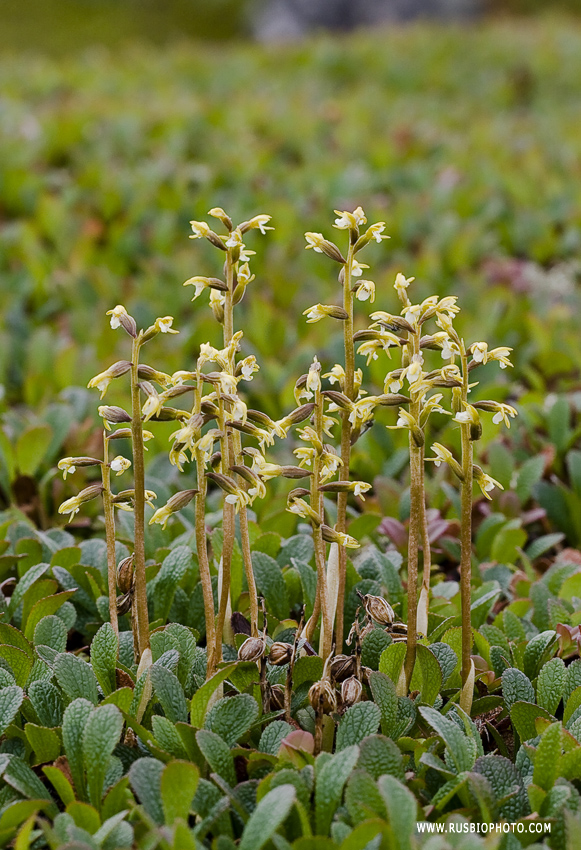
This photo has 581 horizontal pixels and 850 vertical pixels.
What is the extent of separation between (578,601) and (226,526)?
38.3 inches

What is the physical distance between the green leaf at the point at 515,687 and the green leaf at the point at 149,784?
2.32ft

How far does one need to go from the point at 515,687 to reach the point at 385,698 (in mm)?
294

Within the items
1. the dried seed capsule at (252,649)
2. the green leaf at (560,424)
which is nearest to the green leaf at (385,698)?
the dried seed capsule at (252,649)

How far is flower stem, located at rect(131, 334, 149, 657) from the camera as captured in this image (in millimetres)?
1483

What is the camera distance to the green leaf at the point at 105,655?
5.52 ft

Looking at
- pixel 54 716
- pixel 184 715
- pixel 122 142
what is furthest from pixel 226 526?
pixel 122 142

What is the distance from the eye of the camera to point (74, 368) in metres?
3.22

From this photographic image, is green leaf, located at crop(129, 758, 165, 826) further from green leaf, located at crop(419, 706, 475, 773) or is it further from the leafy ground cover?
green leaf, located at crop(419, 706, 475, 773)

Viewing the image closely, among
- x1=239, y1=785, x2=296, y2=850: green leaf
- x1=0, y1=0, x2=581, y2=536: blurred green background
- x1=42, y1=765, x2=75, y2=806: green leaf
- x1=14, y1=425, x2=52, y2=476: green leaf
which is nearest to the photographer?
x1=239, y1=785, x2=296, y2=850: green leaf

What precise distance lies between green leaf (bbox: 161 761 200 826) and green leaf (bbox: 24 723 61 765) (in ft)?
0.87

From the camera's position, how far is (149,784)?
1426mm

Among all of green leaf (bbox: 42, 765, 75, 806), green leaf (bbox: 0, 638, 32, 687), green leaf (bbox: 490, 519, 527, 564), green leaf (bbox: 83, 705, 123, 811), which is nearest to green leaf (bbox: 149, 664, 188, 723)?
green leaf (bbox: 83, 705, 123, 811)

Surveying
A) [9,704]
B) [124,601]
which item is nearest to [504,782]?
[124,601]

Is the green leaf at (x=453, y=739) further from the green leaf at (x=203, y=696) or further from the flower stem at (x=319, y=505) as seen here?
the green leaf at (x=203, y=696)
